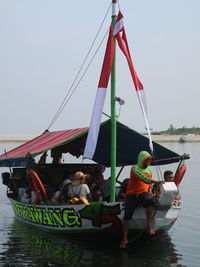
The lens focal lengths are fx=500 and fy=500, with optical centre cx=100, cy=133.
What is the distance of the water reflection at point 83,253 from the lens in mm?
11164

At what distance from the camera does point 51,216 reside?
12969 millimetres

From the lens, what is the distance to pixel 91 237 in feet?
40.1

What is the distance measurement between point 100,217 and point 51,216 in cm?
198

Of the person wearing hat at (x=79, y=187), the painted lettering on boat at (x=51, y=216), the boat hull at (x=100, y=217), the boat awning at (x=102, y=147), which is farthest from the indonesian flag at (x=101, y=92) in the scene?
the painted lettering on boat at (x=51, y=216)

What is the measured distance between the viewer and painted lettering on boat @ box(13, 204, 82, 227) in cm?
1209

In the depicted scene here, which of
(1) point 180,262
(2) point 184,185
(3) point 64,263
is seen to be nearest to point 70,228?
(3) point 64,263

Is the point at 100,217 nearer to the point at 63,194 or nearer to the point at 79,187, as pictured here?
the point at 79,187

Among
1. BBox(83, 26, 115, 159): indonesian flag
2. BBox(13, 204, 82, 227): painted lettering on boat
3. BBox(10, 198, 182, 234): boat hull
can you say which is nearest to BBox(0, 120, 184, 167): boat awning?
BBox(83, 26, 115, 159): indonesian flag

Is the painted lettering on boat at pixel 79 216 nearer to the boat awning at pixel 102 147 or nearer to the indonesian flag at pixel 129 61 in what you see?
the boat awning at pixel 102 147

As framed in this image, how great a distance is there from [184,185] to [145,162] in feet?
62.0

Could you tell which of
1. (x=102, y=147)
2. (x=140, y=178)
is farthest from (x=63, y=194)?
(x=102, y=147)

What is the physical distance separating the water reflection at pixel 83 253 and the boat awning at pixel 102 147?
2.16m

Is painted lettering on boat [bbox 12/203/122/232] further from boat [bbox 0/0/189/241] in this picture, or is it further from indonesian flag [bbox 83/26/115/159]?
indonesian flag [bbox 83/26/115/159]

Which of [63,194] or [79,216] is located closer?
[79,216]
